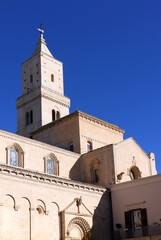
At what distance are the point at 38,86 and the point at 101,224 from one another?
2053 cm

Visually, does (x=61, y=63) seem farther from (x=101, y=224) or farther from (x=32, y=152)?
(x=101, y=224)

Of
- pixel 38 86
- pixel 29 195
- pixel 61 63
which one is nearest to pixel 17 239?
pixel 29 195

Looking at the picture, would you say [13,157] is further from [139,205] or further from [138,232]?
[138,232]

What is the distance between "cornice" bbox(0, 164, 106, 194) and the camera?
26625 millimetres

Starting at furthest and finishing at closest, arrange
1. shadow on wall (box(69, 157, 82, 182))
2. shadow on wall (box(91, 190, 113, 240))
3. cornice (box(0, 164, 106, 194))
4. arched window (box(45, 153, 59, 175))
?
shadow on wall (box(69, 157, 82, 182)), arched window (box(45, 153, 59, 175)), shadow on wall (box(91, 190, 113, 240)), cornice (box(0, 164, 106, 194))

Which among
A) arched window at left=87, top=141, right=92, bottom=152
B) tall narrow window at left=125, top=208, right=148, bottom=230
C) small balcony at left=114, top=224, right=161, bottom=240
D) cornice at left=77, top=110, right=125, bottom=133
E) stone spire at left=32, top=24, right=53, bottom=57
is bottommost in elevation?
small balcony at left=114, top=224, right=161, bottom=240

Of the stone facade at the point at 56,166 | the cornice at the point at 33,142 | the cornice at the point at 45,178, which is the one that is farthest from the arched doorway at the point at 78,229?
the cornice at the point at 33,142

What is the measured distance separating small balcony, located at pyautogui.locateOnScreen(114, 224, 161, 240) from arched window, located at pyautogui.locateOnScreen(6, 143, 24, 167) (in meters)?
9.36

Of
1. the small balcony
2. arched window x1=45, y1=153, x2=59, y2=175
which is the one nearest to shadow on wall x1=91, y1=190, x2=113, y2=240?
the small balcony

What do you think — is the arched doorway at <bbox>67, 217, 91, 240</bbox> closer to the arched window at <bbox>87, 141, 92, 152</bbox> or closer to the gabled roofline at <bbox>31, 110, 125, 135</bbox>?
the arched window at <bbox>87, 141, 92, 152</bbox>

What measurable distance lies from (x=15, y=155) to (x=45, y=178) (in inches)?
185

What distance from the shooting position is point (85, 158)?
123 ft

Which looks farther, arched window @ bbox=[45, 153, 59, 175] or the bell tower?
the bell tower

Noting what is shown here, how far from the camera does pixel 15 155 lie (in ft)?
107
